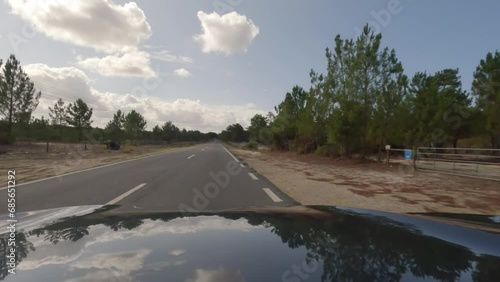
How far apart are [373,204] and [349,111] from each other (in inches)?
579

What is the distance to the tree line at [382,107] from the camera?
69.5 ft

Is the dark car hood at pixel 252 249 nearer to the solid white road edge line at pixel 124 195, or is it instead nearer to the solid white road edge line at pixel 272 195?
the solid white road edge line at pixel 124 195

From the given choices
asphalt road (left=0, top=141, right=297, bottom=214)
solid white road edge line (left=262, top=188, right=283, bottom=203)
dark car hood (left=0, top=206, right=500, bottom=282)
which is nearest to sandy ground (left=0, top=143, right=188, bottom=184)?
asphalt road (left=0, top=141, right=297, bottom=214)

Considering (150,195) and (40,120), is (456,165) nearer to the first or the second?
(150,195)

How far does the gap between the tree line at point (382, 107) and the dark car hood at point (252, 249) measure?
19525mm

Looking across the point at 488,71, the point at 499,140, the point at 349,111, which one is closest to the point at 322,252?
the point at 349,111

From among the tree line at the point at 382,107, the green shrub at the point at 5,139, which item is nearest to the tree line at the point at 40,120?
the green shrub at the point at 5,139

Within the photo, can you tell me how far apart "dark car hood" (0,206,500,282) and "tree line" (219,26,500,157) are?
19.5m

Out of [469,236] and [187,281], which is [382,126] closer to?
[469,236]

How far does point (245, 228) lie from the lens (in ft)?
9.14

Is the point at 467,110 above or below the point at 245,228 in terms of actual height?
above

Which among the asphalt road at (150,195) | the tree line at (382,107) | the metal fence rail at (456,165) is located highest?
the tree line at (382,107)

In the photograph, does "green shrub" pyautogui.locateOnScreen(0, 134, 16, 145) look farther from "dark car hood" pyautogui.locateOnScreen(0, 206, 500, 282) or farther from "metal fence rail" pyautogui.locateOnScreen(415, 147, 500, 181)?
"metal fence rail" pyautogui.locateOnScreen(415, 147, 500, 181)

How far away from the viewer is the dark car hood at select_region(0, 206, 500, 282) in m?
1.73
